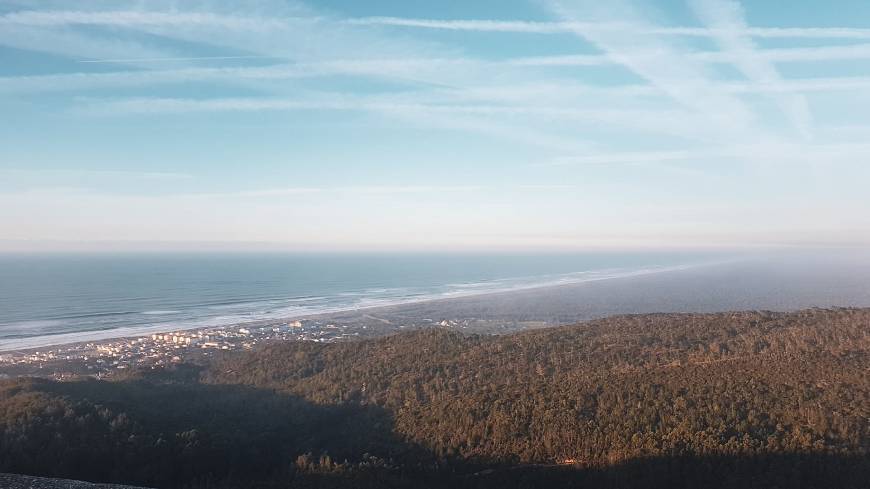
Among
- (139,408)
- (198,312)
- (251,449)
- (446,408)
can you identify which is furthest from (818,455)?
(198,312)

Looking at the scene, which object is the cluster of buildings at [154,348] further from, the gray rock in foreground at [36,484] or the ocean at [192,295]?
the gray rock in foreground at [36,484]

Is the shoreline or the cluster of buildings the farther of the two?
the shoreline

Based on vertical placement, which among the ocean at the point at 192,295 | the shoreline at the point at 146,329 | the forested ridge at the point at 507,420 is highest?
the ocean at the point at 192,295

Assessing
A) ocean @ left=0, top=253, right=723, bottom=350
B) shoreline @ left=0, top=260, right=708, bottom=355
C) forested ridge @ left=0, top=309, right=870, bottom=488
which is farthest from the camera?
ocean @ left=0, top=253, right=723, bottom=350

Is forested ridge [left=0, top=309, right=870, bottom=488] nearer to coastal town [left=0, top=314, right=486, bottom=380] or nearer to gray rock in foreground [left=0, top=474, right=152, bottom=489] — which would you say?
gray rock in foreground [left=0, top=474, right=152, bottom=489]

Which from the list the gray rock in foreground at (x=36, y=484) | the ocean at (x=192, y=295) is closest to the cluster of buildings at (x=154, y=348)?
the ocean at (x=192, y=295)

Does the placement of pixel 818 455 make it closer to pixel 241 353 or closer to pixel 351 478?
pixel 351 478

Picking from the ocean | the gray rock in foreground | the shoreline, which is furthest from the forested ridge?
the ocean
